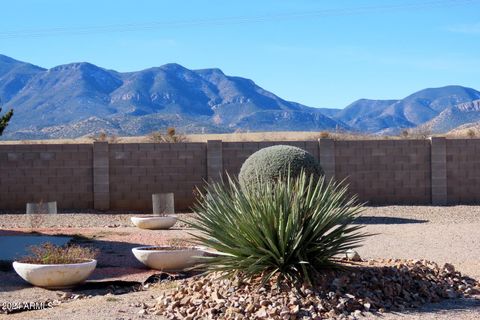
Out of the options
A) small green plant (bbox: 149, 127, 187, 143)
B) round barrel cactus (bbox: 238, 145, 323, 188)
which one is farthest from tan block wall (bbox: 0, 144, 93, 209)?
small green plant (bbox: 149, 127, 187, 143)

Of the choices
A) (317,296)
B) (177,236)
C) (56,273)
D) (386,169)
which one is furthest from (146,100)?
(317,296)

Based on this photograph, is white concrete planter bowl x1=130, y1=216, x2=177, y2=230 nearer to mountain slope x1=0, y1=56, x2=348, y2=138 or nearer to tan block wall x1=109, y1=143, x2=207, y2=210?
tan block wall x1=109, y1=143, x2=207, y2=210

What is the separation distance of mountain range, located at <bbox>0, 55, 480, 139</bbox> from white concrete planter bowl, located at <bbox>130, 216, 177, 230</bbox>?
256 feet

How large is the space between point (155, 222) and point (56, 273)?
7722mm

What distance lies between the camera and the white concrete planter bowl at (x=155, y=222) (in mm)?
19625

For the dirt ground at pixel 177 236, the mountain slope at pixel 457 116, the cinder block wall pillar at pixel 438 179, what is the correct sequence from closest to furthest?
the dirt ground at pixel 177 236
the cinder block wall pillar at pixel 438 179
the mountain slope at pixel 457 116

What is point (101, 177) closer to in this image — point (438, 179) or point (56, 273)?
point (438, 179)

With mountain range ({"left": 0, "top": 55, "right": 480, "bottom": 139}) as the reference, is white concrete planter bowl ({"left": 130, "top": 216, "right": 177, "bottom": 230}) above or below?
below

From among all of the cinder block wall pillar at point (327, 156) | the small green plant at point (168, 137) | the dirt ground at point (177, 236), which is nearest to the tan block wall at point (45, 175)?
the dirt ground at point (177, 236)

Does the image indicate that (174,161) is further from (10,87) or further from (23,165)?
(10,87)

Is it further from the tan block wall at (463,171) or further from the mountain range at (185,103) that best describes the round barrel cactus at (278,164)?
the mountain range at (185,103)

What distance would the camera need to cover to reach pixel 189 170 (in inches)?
957

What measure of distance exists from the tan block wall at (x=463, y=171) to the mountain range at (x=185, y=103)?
7375 cm

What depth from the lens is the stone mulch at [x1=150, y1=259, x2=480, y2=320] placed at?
9.44 m
